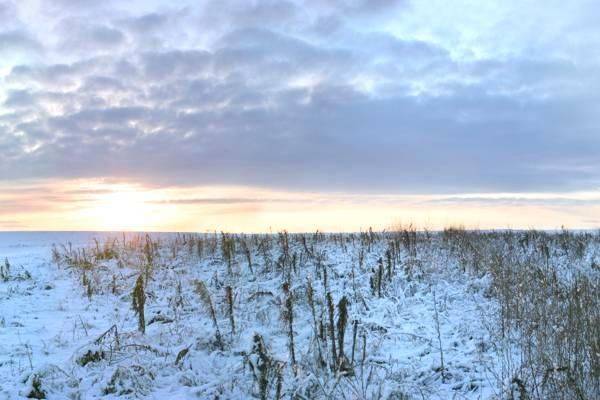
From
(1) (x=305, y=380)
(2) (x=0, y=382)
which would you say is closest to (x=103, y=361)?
(2) (x=0, y=382)

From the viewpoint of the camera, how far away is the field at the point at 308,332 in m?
5.38

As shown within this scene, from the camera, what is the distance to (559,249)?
55.1 feet

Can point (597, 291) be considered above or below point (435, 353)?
above

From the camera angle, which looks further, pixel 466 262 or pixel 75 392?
pixel 466 262

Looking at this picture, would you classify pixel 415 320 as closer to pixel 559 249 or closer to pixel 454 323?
pixel 454 323

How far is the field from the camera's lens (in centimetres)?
538

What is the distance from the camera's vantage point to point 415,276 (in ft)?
37.0

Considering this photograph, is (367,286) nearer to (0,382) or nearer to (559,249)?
(0,382)

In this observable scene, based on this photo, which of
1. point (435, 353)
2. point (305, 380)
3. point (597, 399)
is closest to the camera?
point (597, 399)

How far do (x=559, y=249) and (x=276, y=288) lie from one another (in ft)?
37.8

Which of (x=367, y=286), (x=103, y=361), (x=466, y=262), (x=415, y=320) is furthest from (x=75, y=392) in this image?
(x=466, y=262)

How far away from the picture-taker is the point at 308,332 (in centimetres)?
749

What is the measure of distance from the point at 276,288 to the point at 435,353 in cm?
478

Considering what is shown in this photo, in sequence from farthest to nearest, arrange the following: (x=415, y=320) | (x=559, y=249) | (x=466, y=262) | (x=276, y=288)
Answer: (x=559, y=249) → (x=466, y=262) → (x=276, y=288) → (x=415, y=320)
